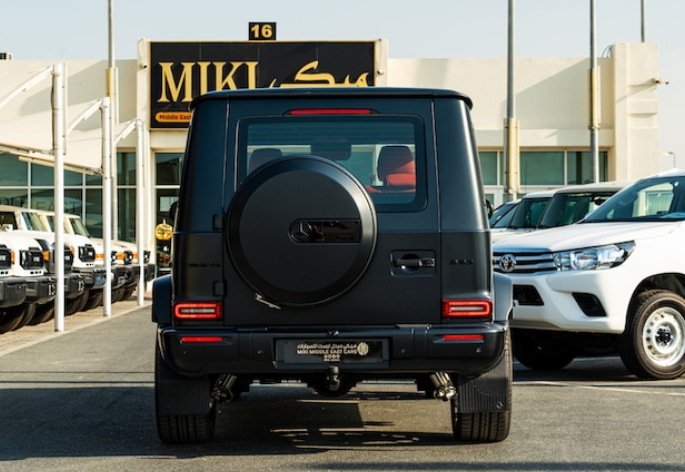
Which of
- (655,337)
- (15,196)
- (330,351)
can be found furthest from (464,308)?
(15,196)

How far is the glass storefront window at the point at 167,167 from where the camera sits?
3541 centimetres

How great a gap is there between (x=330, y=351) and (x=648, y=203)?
5921 mm

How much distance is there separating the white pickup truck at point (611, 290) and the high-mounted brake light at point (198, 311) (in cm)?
441

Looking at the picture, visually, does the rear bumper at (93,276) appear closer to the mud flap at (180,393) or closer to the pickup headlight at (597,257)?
the pickup headlight at (597,257)

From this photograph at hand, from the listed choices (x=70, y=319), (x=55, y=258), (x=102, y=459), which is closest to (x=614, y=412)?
(x=102, y=459)

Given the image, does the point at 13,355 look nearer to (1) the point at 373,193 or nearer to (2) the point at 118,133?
(1) the point at 373,193

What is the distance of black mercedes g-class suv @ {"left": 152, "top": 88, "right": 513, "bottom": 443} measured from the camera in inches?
256

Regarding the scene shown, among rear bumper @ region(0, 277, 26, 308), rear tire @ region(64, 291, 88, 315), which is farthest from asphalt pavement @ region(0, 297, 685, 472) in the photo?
rear tire @ region(64, 291, 88, 315)

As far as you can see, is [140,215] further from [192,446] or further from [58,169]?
[192,446]

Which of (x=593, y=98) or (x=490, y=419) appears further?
(x=593, y=98)

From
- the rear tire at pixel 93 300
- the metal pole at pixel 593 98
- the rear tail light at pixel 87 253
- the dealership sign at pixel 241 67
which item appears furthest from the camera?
the dealership sign at pixel 241 67

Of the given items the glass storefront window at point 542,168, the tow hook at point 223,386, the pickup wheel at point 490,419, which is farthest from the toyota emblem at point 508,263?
the glass storefront window at point 542,168

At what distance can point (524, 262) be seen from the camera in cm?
1076

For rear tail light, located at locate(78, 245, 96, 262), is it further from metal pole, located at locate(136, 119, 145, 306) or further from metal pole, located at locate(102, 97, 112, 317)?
metal pole, located at locate(136, 119, 145, 306)
